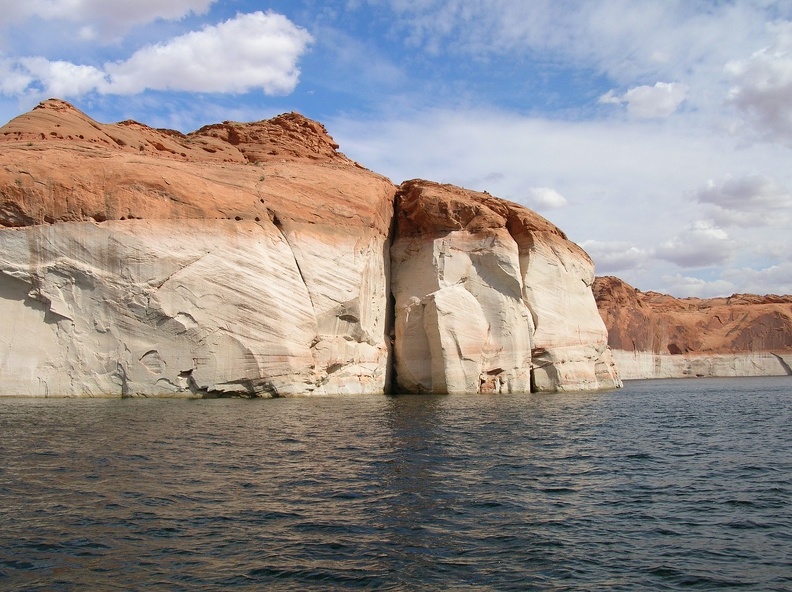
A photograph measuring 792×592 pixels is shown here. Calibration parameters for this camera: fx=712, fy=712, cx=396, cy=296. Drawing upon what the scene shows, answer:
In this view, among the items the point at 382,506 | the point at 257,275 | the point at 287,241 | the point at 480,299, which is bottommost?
the point at 382,506

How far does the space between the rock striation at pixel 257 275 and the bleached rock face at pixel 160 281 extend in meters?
0.06

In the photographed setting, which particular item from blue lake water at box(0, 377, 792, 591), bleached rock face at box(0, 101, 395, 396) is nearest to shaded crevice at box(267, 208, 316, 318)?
bleached rock face at box(0, 101, 395, 396)

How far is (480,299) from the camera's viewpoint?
35.3m

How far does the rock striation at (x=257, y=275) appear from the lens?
86.5 feet

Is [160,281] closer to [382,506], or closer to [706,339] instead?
[382,506]

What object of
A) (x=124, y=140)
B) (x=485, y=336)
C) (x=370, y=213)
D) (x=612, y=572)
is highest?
(x=124, y=140)

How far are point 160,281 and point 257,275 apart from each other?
12.1ft

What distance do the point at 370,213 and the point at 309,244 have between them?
4.39 m

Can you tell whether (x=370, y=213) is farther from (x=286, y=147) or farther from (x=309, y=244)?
(x=286, y=147)

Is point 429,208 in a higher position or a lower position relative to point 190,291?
higher

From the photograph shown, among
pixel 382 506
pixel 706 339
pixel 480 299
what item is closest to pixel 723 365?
pixel 706 339

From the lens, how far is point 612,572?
26.1 ft

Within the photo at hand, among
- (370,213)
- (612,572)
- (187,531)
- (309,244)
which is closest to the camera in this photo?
(612,572)

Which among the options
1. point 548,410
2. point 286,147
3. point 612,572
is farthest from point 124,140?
point 612,572
